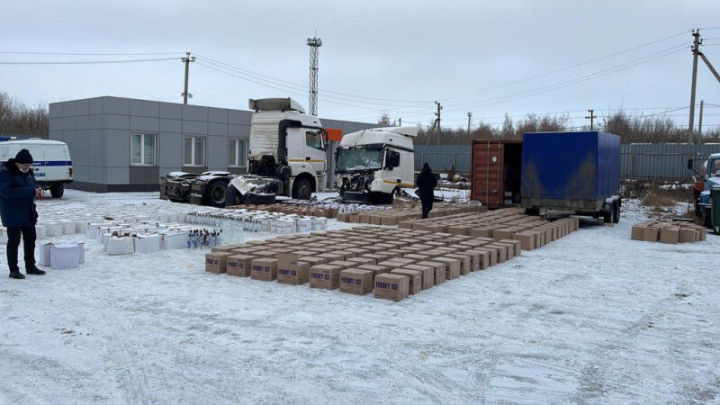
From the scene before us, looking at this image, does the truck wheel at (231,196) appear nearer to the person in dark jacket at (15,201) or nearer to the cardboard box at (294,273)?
the person in dark jacket at (15,201)

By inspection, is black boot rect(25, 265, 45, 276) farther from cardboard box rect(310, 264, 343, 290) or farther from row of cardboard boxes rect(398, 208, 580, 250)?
row of cardboard boxes rect(398, 208, 580, 250)

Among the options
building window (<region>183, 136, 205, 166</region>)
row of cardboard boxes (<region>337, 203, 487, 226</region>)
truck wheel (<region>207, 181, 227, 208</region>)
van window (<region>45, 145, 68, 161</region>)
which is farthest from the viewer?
building window (<region>183, 136, 205, 166</region>)

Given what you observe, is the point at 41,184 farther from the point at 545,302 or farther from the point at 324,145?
the point at 545,302

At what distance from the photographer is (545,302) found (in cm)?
769

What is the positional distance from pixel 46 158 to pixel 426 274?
61.8ft

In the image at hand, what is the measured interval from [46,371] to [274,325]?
2225 millimetres

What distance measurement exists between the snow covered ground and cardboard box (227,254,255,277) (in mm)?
319

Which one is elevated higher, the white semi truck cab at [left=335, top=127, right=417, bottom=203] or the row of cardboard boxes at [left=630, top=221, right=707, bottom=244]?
the white semi truck cab at [left=335, top=127, right=417, bottom=203]

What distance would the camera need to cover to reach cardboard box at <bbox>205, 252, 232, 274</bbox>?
9.07 metres

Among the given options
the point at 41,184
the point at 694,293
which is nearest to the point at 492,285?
the point at 694,293

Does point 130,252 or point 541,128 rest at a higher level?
point 541,128

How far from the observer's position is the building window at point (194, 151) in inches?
1088

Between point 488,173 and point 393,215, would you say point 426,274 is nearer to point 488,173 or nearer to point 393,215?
point 393,215

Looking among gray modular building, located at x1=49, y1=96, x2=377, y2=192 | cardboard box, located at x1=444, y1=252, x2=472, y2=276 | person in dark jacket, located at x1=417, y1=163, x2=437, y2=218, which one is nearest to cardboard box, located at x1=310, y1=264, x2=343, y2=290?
cardboard box, located at x1=444, y1=252, x2=472, y2=276
